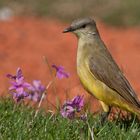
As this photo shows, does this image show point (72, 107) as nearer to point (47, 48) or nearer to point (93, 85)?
point (93, 85)

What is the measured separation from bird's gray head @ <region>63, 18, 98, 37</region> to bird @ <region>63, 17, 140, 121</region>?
75 millimetres

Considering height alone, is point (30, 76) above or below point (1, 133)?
above

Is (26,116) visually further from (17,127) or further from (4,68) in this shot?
(4,68)

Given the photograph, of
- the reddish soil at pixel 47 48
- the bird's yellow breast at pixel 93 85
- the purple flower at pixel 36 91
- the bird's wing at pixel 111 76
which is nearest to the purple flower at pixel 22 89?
the purple flower at pixel 36 91

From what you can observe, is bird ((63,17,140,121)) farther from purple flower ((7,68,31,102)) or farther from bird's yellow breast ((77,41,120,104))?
purple flower ((7,68,31,102))

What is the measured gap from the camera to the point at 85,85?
27.7ft

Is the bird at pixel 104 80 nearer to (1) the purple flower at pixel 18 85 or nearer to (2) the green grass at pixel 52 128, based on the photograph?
(2) the green grass at pixel 52 128

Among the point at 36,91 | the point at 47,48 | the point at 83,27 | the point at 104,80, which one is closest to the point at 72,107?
the point at 36,91

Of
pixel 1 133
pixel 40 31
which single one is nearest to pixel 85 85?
pixel 1 133

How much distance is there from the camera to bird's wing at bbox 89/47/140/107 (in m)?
8.36

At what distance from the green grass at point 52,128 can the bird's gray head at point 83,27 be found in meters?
1.14

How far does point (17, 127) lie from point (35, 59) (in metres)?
7.83

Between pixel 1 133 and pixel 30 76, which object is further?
pixel 30 76

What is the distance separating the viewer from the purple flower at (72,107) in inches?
305
